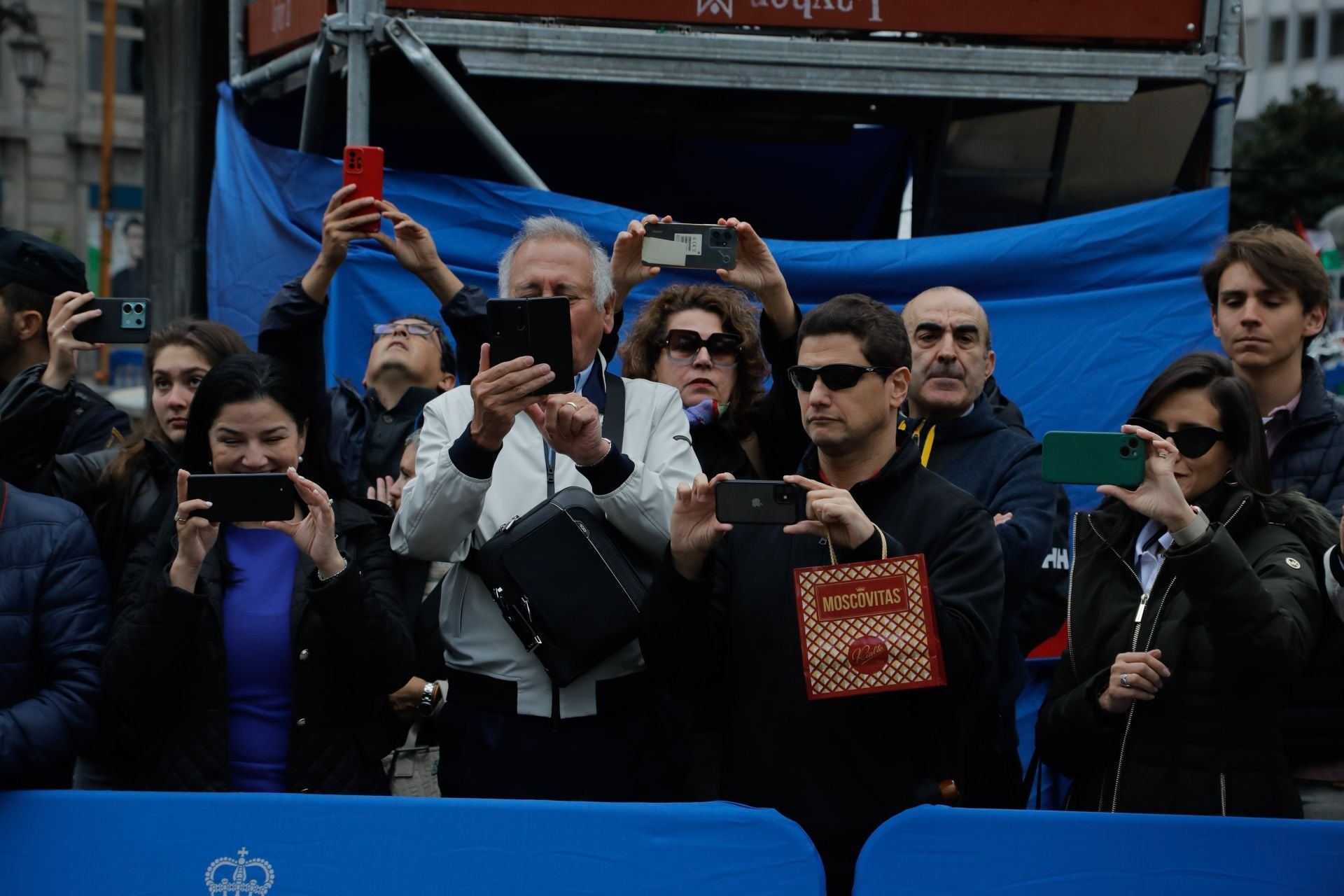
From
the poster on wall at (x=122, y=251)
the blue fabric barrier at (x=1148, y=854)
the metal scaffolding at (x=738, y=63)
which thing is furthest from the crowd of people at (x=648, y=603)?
the poster on wall at (x=122, y=251)

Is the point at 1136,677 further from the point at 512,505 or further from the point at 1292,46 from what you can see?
the point at 1292,46

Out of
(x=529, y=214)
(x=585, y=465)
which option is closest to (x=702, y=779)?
(x=585, y=465)

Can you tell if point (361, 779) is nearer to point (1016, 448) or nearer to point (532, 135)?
point (1016, 448)

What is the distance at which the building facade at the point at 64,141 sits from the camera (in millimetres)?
31984

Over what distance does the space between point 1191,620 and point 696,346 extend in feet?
4.81

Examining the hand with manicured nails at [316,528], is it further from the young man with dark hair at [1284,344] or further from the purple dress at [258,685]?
the young man with dark hair at [1284,344]

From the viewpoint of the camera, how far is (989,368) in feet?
13.7

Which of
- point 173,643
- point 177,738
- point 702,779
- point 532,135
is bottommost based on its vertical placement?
point 702,779

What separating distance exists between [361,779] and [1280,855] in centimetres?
177

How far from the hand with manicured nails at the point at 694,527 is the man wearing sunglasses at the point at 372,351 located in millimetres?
1174

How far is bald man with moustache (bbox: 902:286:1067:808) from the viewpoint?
11.8 ft

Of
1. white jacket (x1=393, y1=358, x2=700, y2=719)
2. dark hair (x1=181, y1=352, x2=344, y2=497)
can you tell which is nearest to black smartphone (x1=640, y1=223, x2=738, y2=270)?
white jacket (x1=393, y1=358, x2=700, y2=719)

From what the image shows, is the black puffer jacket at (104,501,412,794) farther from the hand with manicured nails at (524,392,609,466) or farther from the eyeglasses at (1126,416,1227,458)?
the eyeglasses at (1126,416,1227,458)

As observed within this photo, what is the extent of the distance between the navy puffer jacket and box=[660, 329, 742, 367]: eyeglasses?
1.52 metres
